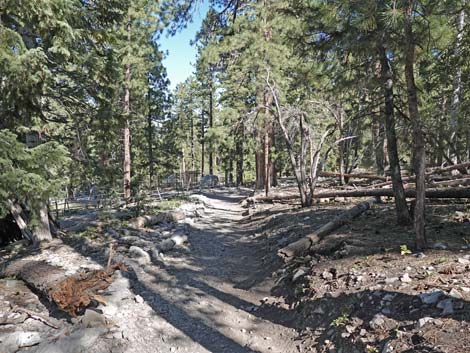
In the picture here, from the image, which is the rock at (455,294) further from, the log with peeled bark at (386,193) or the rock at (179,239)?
the rock at (179,239)

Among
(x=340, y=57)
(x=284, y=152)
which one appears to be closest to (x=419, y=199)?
(x=340, y=57)

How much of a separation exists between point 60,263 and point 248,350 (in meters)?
4.51

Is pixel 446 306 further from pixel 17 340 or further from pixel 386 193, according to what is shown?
pixel 386 193

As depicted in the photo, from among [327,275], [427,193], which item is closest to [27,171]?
[327,275]

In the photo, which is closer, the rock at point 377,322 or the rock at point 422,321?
the rock at point 422,321

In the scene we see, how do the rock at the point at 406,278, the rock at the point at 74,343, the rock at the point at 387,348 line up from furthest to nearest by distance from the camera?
the rock at the point at 406,278 → the rock at the point at 74,343 → the rock at the point at 387,348

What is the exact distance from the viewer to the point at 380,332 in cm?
346

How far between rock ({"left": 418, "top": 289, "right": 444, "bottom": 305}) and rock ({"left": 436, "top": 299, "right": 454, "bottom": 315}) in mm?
80

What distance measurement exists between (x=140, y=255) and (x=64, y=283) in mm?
2506

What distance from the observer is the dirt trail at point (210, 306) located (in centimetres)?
430

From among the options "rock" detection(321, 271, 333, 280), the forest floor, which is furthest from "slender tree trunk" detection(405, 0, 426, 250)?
"rock" detection(321, 271, 333, 280)

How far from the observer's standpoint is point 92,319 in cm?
445

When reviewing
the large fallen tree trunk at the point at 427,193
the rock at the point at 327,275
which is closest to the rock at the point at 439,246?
the rock at the point at 327,275

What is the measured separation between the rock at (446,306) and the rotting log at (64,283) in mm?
4319
